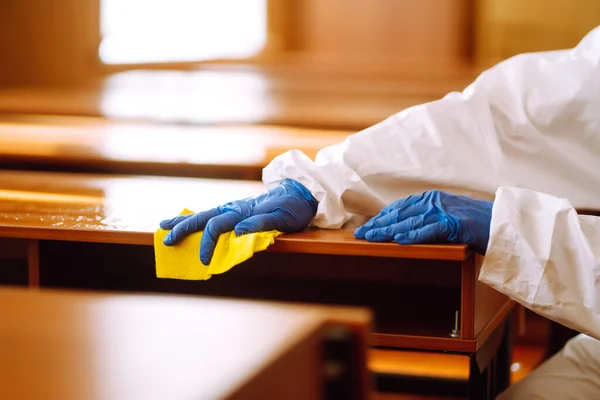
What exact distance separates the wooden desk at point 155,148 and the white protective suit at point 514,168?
647mm

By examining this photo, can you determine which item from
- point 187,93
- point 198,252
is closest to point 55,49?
point 187,93

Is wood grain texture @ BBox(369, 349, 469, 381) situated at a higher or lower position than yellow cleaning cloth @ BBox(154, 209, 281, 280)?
lower

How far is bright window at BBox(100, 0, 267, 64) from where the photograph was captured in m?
5.40

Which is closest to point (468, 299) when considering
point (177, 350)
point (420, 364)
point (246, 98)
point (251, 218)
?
point (251, 218)

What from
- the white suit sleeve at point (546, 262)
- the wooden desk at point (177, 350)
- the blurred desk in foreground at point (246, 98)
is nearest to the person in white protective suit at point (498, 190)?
the white suit sleeve at point (546, 262)

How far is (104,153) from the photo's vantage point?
2.36 metres

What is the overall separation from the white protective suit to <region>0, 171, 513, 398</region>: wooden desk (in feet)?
0.26

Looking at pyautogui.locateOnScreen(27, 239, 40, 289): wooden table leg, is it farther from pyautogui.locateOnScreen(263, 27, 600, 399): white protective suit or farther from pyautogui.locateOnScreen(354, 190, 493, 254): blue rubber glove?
pyautogui.locateOnScreen(354, 190, 493, 254): blue rubber glove

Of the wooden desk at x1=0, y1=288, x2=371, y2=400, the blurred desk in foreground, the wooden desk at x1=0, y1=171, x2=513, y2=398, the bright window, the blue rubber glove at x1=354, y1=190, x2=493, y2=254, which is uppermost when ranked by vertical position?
the bright window

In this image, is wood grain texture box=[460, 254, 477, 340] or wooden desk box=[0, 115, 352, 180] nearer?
wood grain texture box=[460, 254, 477, 340]

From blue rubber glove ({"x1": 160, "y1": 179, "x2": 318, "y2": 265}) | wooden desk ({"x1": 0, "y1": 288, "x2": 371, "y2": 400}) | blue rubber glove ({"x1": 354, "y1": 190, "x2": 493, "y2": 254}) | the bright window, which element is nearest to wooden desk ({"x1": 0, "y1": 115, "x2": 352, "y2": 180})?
blue rubber glove ({"x1": 160, "y1": 179, "x2": 318, "y2": 265})

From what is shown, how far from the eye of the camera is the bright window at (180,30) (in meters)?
Answer: 5.40

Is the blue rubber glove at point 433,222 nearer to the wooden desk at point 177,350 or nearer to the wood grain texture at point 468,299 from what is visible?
the wood grain texture at point 468,299

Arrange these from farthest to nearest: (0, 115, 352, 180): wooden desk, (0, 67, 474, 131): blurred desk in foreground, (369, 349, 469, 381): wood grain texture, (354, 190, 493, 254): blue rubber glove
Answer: (0, 67, 474, 131): blurred desk in foreground, (369, 349, 469, 381): wood grain texture, (0, 115, 352, 180): wooden desk, (354, 190, 493, 254): blue rubber glove
